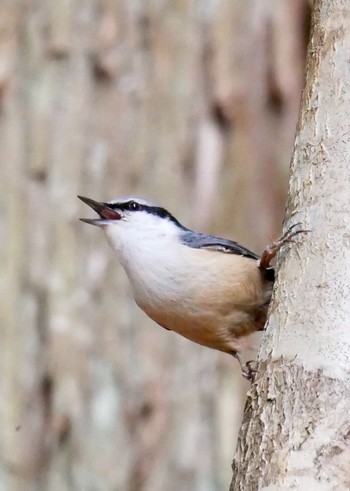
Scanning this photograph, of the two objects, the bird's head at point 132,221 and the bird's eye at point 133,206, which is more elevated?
the bird's eye at point 133,206

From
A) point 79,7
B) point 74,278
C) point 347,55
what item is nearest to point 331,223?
point 347,55

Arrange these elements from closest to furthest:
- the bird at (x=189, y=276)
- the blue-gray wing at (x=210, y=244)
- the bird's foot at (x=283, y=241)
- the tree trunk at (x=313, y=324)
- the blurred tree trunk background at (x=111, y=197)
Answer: the tree trunk at (x=313, y=324) < the bird's foot at (x=283, y=241) < the bird at (x=189, y=276) < the blue-gray wing at (x=210, y=244) < the blurred tree trunk background at (x=111, y=197)

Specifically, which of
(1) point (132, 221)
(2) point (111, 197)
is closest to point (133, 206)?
(1) point (132, 221)

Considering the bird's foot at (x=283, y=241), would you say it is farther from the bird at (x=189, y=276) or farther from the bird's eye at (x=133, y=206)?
the bird's eye at (x=133, y=206)

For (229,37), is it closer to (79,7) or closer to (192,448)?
(79,7)

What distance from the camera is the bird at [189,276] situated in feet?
8.94

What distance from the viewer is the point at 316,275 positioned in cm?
199

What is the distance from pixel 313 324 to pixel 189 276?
0.85m

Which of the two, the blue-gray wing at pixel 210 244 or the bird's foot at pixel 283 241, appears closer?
the bird's foot at pixel 283 241

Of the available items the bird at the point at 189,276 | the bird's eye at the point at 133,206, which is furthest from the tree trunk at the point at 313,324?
the bird's eye at the point at 133,206

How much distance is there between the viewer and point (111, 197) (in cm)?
428

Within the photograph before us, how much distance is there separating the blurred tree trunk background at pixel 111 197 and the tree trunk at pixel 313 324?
2101 millimetres

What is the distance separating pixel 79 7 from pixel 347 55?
7.83ft

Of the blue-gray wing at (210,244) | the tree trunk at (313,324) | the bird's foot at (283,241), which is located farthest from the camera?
the blue-gray wing at (210,244)
